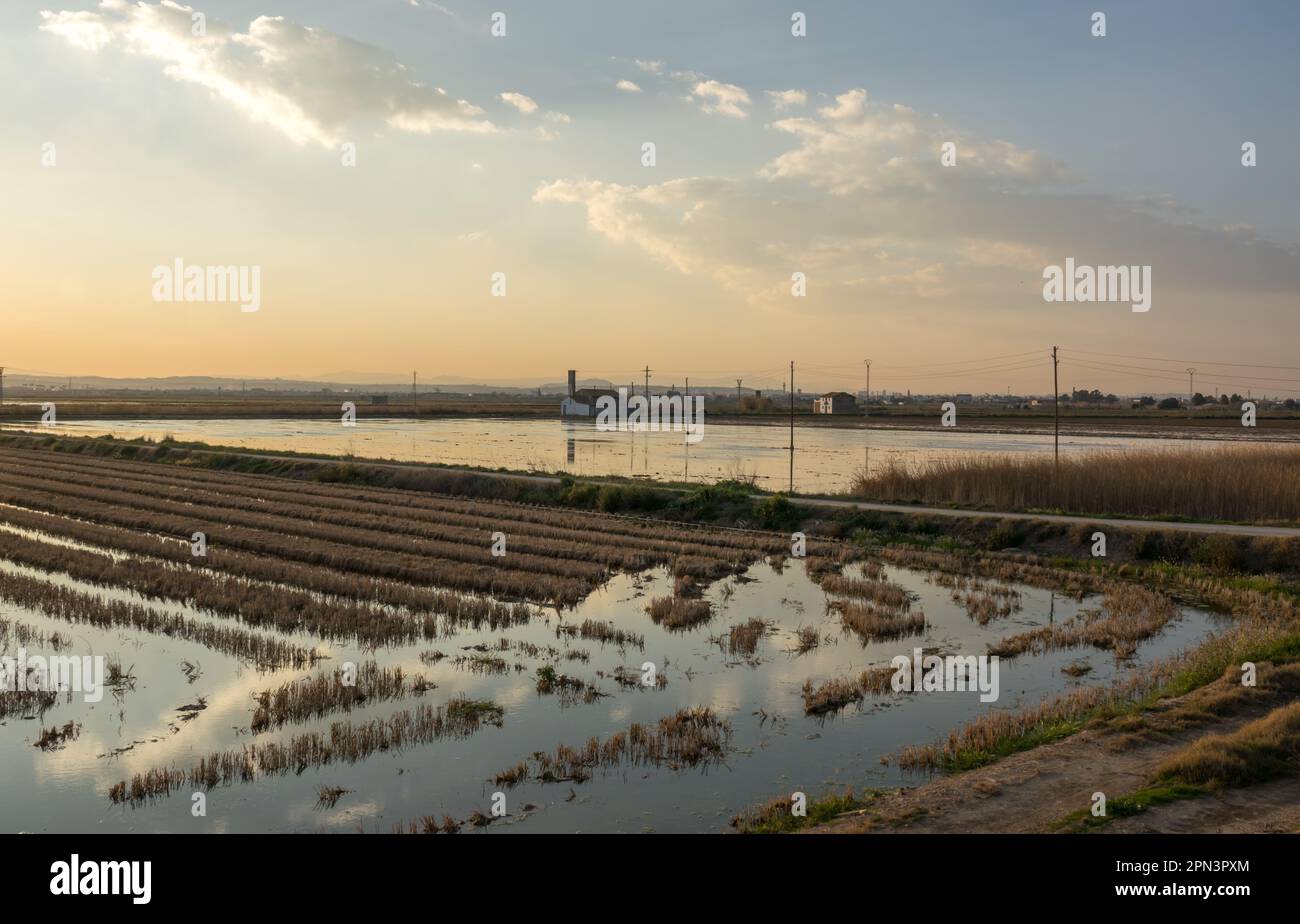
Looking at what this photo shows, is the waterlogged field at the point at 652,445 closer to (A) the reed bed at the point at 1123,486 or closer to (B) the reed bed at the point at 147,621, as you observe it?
(A) the reed bed at the point at 1123,486

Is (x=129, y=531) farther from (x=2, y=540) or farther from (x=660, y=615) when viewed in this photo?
(x=660, y=615)

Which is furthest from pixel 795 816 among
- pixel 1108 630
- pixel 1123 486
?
pixel 1123 486

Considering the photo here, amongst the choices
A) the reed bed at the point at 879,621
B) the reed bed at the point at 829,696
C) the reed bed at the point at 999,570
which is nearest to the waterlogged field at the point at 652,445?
the reed bed at the point at 999,570

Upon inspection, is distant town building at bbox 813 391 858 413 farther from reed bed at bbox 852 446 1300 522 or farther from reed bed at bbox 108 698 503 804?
reed bed at bbox 108 698 503 804

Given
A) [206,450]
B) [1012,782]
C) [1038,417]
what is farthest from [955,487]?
[1038,417]

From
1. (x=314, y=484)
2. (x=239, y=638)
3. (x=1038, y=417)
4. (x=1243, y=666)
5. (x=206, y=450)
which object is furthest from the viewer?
(x=1038, y=417)

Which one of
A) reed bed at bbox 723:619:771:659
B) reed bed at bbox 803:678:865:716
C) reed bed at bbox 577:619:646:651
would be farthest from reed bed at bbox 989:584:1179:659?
reed bed at bbox 577:619:646:651
